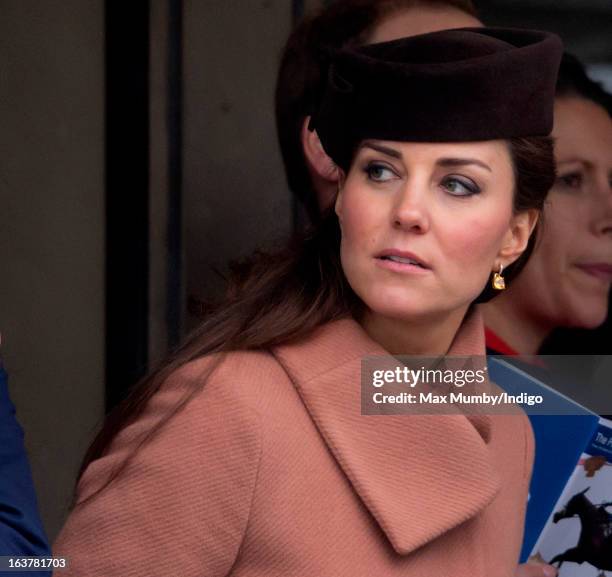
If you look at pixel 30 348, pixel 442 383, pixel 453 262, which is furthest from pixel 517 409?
pixel 30 348

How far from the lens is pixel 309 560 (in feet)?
6.44

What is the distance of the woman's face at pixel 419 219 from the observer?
6.78 ft

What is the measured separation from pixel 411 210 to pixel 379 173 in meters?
0.11

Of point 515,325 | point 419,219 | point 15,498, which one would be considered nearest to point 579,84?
point 515,325

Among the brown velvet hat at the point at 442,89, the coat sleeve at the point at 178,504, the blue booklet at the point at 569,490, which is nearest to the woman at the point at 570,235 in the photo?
the blue booklet at the point at 569,490

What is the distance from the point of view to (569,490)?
2.52m

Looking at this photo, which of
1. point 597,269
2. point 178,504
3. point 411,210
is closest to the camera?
point 178,504

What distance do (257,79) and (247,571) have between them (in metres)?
1.43

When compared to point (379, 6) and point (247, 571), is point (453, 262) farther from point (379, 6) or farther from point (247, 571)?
point (379, 6)

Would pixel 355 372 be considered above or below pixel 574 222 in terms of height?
above

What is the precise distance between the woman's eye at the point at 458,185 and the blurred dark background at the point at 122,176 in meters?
0.99

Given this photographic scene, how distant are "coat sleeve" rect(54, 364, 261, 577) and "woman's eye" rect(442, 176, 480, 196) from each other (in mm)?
470

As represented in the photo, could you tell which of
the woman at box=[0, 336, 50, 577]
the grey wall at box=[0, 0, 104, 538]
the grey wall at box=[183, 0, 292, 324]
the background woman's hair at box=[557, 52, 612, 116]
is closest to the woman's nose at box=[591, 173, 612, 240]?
the background woman's hair at box=[557, 52, 612, 116]

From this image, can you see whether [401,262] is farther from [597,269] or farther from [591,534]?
[597,269]
